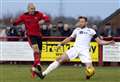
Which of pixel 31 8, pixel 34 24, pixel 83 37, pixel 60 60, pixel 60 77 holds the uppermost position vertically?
pixel 31 8

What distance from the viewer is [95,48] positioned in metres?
24.0

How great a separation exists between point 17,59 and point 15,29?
62.1 inches

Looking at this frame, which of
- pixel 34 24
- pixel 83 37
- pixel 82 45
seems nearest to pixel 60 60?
pixel 82 45

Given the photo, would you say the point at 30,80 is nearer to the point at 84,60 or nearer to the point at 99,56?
the point at 84,60

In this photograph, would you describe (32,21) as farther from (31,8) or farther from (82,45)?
(82,45)

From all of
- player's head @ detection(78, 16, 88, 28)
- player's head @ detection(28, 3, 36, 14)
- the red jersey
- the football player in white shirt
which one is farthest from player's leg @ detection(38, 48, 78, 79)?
player's head @ detection(28, 3, 36, 14)

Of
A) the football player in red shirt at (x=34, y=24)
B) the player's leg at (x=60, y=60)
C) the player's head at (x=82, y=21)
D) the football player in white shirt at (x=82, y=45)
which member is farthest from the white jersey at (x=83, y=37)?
the football player in red shirt at (x=34, y=24)

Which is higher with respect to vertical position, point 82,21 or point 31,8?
point 31,8

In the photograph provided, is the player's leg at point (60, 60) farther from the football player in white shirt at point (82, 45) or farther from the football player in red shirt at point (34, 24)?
the football player in red shirt at point (34, 24)

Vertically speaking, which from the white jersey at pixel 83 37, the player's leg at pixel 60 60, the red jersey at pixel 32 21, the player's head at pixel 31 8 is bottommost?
the player's leg at pixel 60 60

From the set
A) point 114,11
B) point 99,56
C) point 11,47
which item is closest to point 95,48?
point 99,56

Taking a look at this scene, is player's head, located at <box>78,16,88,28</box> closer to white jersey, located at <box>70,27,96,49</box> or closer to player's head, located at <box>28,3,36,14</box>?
white jersey, located at <box>70,27,96,49</box>

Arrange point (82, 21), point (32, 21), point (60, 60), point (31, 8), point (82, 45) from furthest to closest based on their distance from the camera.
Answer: point (32, 21) → point (31, 8) → point (82, 45) → point (82, 21) → point (60, 60)

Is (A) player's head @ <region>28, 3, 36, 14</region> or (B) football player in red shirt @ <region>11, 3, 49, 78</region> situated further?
(B) football player in red shirt @ <region>11, 3, 49, 78</region>
